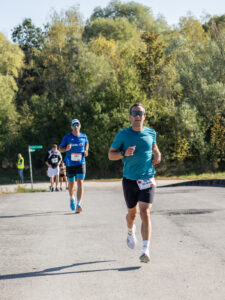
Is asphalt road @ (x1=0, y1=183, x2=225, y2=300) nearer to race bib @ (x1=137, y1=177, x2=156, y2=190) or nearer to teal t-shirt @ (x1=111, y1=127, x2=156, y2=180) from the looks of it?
race bib @ (x1=137, y1=177, x2=156, y2=190)

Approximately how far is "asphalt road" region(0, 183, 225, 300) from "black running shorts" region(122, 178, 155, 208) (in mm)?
697

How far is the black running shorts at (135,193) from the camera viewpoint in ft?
18.0

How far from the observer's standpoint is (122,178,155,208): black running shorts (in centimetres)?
550

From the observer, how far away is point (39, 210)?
1106 centimetres

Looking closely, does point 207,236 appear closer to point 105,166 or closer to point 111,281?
point 111,281

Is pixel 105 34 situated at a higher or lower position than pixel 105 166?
higher

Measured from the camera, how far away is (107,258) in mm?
5602

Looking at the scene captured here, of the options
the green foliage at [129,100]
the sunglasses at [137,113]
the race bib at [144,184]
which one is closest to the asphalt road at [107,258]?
the race bib at [144,184]

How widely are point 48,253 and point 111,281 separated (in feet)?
5.39

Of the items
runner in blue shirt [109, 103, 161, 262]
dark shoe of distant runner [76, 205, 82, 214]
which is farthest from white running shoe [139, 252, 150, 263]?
dark shoe of distant runner [76, 205, 82, 214]

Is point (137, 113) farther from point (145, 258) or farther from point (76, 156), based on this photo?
point (76, 156)

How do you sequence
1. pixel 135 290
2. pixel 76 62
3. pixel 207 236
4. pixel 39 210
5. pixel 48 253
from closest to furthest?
1. pixel 135 290
2. pixel 48 253
3. pixel 207 236
4. pixel 39 210
5. pixel 76 62

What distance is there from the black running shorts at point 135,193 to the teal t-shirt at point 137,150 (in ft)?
0.29

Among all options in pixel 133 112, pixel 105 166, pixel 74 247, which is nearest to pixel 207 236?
pixel 74 247
